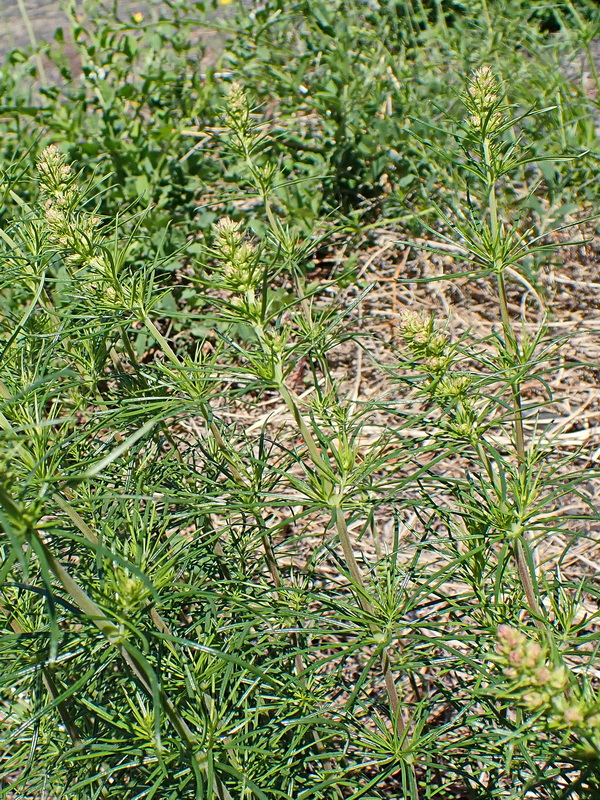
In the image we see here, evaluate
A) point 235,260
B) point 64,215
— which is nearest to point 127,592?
point 235,260

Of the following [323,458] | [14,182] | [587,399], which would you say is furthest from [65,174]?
[587,399]

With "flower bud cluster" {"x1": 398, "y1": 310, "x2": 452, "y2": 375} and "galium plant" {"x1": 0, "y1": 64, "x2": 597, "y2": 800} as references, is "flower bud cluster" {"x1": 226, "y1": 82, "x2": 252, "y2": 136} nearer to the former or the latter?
"galium plant" {"x1": 0, "y1": 64, "x2": 597, "y2": 800}

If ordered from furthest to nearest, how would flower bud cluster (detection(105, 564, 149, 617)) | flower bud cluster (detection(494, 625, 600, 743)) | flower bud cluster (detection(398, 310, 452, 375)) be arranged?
flower bud cluster (detection(398, 310, 452, 375))
flower bud cluster (detection(105, 564, 149, 617))
flower bud cluster (detection(494, 625, 600, 743))

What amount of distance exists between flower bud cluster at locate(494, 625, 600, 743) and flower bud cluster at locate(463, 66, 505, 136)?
93 cm

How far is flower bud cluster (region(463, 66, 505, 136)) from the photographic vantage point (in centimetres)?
134

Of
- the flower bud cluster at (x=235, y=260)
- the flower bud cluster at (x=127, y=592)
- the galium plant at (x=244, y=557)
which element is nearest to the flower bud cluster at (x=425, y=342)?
the galium plant at (x=244, y=557)

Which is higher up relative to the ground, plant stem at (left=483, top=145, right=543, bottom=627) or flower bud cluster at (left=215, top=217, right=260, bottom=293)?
flower bud cluster at (left=215, top=217, right=260, bottom=293)

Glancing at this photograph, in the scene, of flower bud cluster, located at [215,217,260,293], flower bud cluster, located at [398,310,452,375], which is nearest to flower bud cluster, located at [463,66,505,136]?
flower bud cluster, located at [398,310,452,375]

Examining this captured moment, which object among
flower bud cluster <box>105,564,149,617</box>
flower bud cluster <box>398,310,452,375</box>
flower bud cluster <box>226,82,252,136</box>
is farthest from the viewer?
flower bud cluster <box>226,82,252,136</box>

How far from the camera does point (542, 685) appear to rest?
2.78ft

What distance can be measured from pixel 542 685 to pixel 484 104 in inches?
39.6

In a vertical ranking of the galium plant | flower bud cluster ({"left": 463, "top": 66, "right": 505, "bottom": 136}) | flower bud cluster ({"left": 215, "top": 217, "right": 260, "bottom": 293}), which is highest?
flower bud cluster ({"left": 463, "top": 66, "right": 505, "bottom": 136})

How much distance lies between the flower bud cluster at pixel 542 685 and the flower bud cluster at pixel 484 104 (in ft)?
3.04

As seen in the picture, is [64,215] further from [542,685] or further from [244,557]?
[542,685]
